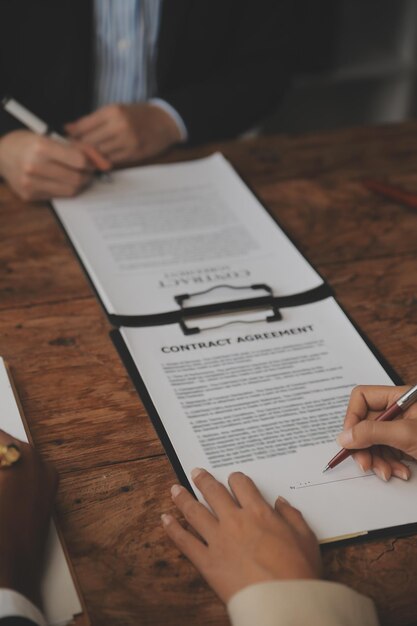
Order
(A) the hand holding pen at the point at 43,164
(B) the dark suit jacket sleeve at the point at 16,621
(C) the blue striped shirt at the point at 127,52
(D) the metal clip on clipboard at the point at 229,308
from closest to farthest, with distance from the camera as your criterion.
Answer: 1. (B) the dark suit jacket sleeve at the point at 16,621
2. (D) the metal clip on clipboard at the point at 229,308
3. (A) the hand holding pen at the point at 43,164
4. (C) the blue striped shirt at the point at 127,52

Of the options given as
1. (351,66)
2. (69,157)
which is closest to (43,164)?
(69,157)

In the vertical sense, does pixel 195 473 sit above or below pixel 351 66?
above

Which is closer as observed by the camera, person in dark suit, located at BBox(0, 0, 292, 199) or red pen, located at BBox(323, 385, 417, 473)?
red pen, located at BBox(323, 385, 417, 473)

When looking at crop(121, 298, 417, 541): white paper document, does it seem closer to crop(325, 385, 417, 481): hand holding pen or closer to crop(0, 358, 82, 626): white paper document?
crop(325, 385, 417, 481): hand holding pen

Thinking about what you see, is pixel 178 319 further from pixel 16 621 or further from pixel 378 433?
pixel 16 621

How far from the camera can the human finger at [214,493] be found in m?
0.77

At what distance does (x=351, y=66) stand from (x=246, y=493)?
158 inches

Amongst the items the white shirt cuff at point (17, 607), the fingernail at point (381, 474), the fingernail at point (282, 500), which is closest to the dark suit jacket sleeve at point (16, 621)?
the white shirt cuff at point (17, 607)

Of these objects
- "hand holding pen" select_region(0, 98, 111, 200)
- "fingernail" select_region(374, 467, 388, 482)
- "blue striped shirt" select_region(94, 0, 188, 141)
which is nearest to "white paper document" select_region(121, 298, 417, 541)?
"fingernail" select_region(374, 467, 388, 482)

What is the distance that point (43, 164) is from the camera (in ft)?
4.34

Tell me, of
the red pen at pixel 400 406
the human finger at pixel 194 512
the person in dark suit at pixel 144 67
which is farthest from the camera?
the person in dark suit at pixel 144 67

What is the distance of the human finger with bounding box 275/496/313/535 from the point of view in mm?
755

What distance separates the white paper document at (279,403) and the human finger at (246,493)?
0.02 m

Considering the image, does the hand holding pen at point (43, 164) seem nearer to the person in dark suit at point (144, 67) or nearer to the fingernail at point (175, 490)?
the person in dark suit at point (144, 67)
